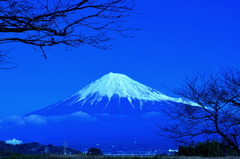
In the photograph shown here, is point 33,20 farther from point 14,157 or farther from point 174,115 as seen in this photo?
point 174,115

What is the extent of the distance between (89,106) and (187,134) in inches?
3526

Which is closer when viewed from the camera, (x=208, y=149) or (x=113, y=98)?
(x=208, y=149)

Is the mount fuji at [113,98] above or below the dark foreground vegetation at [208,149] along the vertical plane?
above

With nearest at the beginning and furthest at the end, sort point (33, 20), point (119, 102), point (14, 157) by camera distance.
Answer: point (33, 20) < point (14, 157) < point (119, 102)

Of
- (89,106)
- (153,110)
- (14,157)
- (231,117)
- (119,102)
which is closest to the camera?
(14,157)

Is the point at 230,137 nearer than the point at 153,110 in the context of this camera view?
Yes

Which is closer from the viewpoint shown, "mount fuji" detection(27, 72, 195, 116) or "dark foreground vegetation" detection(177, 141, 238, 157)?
"dark foreground vegetation" detection(177, 141, 238, 157)

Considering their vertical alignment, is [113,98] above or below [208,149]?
above

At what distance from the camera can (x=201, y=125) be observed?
15414 millimetres

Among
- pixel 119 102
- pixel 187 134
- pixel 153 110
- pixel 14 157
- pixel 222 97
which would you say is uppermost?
pixel 119 102

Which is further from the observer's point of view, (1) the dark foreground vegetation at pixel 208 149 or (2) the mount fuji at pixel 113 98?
(2) the mount fuji at pixel 113 98

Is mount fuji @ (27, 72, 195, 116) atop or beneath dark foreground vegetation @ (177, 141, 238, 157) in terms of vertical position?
atop

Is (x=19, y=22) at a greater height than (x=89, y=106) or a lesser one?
lesser

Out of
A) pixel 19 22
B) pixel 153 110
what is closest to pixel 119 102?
pixel 153 110
